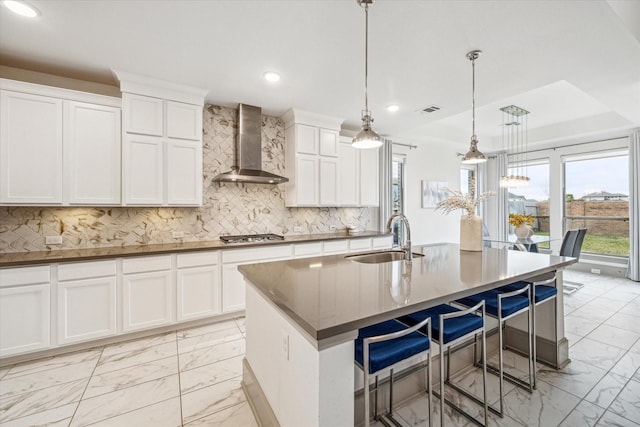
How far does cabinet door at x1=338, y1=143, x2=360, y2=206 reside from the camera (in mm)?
4582

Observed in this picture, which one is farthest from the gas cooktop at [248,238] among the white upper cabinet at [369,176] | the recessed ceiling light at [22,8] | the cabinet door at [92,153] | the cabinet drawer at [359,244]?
the recessed ceiling light at [22,8]

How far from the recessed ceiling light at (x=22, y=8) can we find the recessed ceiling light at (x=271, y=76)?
1782 millimetres

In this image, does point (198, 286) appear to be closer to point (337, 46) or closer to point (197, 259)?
point (197, 259)

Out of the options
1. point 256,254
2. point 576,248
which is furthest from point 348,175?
point 576,248

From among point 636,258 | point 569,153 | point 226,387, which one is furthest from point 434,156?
point 226,387

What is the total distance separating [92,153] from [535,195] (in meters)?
8.49

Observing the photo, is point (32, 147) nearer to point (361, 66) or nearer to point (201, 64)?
A: point (201, 64)

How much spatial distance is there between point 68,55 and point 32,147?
946mm

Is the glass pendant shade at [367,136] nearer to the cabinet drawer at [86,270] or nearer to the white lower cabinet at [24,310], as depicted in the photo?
the cabinet drawer at [86,270]

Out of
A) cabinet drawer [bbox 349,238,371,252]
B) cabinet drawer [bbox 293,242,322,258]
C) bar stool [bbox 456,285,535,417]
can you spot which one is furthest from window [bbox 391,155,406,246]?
bar stool [bbox 456,285,535,417]

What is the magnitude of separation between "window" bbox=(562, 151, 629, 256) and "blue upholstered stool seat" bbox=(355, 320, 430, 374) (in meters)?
6.78

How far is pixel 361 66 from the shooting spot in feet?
9.31

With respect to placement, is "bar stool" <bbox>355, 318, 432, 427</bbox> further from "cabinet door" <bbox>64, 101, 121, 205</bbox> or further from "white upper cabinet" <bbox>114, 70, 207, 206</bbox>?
"cabinet door" <bbox>64, 101, 121, 205</bbox>

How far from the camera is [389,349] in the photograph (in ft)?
4.30
